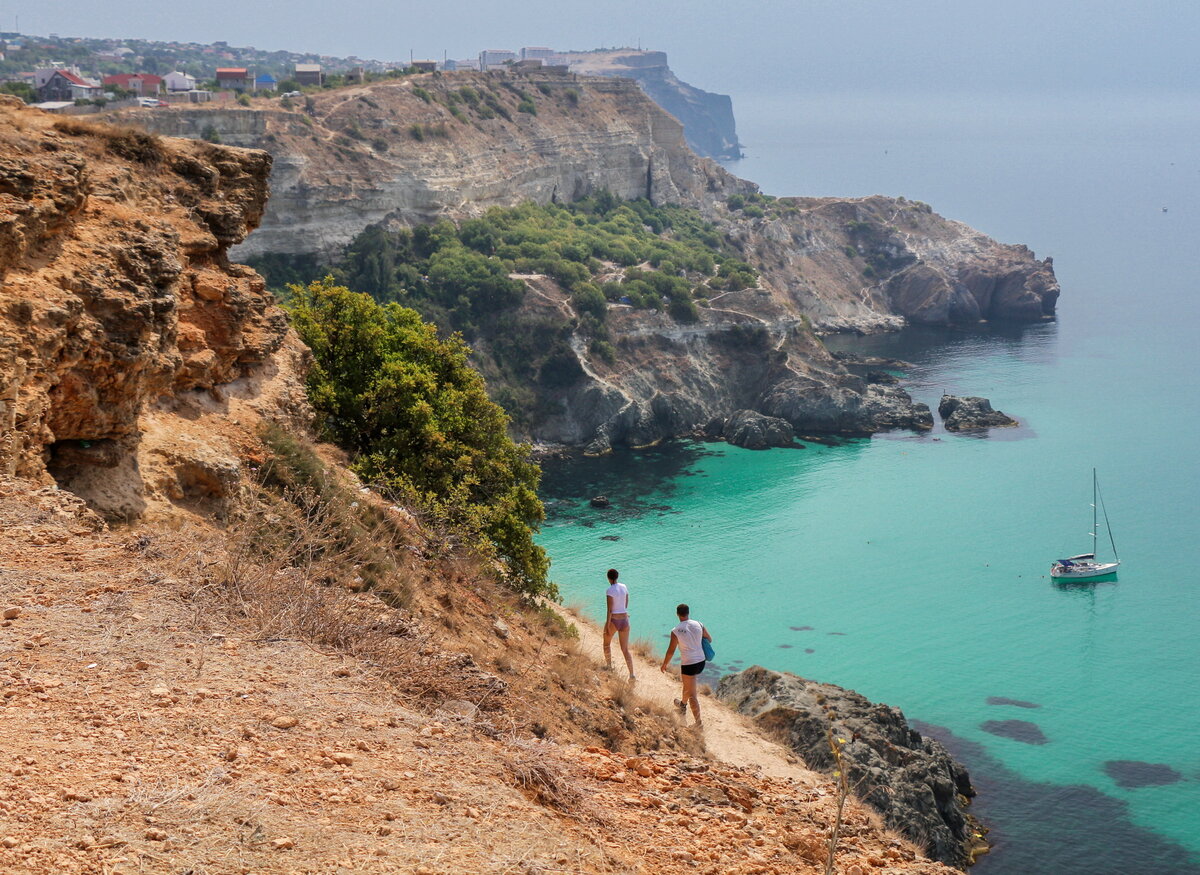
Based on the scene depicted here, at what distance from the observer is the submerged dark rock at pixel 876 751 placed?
21.7 metres

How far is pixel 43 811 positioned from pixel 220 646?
9.52ft

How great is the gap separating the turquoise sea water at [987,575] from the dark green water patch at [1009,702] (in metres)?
0.45

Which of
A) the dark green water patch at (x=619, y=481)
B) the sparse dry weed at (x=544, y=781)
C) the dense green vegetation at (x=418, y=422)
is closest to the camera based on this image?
the sparse dry weed at (x=544, y=781)

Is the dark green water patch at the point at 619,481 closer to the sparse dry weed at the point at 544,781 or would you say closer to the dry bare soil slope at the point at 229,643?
the dry bare soil slope at the point at 229,643

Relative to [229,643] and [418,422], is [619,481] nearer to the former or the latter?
[418,422]

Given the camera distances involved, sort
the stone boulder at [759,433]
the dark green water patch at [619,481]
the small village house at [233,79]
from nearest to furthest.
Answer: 1. the dark green water patch at [619,481]
2. the stone boulder at [759,433]
3. the small village house at [233,79]

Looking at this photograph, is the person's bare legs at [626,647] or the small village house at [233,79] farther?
the small village house at [233,79]

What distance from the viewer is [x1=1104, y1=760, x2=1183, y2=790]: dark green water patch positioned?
31297 mm

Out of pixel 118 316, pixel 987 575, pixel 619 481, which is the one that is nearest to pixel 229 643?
pixel 118 316

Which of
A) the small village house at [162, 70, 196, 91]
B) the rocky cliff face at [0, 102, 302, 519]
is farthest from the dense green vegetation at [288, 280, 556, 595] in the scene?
the small village house at [162, 70, 196, 91]

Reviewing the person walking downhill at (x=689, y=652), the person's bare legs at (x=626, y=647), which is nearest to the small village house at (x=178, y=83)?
the person's bare legs at (x=626, y=647)

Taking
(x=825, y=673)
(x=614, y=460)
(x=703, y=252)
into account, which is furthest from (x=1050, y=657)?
(x=703, y=252)

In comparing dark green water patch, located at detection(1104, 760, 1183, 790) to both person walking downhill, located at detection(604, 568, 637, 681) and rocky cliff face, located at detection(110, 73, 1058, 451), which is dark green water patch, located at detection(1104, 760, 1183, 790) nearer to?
person walking downhill, located at detection(604, 568, 637, 681)

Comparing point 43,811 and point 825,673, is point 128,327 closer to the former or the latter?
point 43,811
